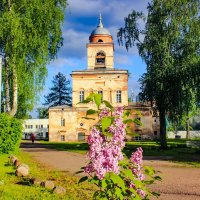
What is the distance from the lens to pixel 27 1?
23000mm

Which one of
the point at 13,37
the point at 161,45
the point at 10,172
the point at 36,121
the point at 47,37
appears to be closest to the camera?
the point at 10,172

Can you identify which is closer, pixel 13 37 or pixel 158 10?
pixel 13 37

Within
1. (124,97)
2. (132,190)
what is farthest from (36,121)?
(132,190)

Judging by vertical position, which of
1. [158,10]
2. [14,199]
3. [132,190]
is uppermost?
[158,10]

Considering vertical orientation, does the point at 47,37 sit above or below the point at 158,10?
below

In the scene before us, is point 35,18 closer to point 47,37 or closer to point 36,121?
point 47,37

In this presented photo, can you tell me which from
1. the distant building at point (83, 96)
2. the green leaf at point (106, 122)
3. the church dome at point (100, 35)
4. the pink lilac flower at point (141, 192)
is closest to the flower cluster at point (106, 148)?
the green leaf at point (106, 122)

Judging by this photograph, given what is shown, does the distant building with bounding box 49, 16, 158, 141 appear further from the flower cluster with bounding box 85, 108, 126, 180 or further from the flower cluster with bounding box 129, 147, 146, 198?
the flower cluster with bounding box 85, 108, 126, 180

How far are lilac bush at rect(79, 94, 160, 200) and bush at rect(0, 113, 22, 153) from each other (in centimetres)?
1747

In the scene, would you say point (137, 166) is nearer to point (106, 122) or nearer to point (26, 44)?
point (106, 122)

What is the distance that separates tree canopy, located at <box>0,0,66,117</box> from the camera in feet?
72.0

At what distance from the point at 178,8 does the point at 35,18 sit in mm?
15146

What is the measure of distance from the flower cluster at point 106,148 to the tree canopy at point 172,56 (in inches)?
1032

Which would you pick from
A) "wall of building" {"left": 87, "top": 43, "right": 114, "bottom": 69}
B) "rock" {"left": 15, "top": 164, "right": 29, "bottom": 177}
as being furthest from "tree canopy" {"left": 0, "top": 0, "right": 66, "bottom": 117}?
"wall of building" {"left": 87, "top": 43, "right": 114, "bottom": 69}
